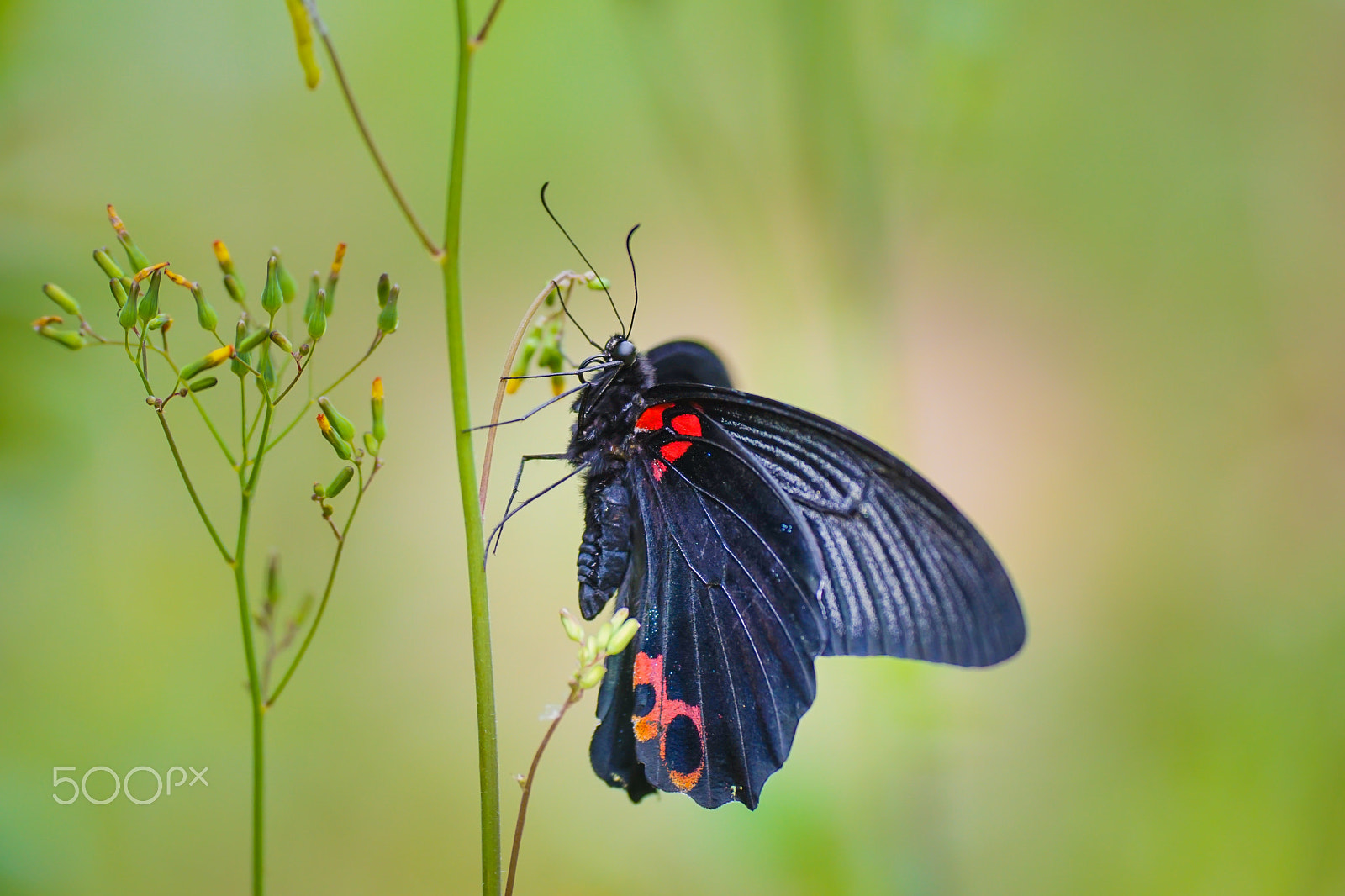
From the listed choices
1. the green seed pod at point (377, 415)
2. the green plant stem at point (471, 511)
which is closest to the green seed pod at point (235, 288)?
the green seed pod at point (377, 415)

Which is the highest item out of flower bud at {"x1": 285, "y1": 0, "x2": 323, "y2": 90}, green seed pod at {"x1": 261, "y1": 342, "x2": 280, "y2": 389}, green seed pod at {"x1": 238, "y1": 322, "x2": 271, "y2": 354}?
flower bud at {"x1": 285, "y1": 0, "x2": 323, "y2": 90}

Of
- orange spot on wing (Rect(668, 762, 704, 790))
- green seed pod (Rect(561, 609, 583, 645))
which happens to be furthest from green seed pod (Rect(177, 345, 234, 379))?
orange spot on wing (Rect(668, 762, 704, 790))

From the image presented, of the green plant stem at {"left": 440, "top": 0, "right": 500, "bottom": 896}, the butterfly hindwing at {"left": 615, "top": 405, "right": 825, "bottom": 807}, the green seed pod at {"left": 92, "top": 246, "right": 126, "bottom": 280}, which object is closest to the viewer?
the green plant stem at {"left": 440, "top": 0, "right": 500, "bottom": 896}

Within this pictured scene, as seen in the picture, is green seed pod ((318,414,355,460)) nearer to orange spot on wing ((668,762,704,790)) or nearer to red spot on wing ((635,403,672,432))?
red spot on wing ((635,403,672,432))

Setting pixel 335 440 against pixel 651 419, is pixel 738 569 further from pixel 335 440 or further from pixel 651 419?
pixel 335 440

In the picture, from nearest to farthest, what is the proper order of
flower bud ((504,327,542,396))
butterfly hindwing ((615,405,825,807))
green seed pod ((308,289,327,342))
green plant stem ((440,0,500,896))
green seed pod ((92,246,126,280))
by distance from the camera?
green plant stem ((440,0,500,896)) → green seed pod ((92,246,126,280)) → green seed pod ((308,289,327,342)) → flower bud ((504,327,542,396)) → butterfly hindwing ((615,405,825,807))

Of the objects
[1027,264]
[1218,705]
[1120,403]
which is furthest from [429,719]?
[1027,264]

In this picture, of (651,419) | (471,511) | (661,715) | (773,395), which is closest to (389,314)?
(471,511)
